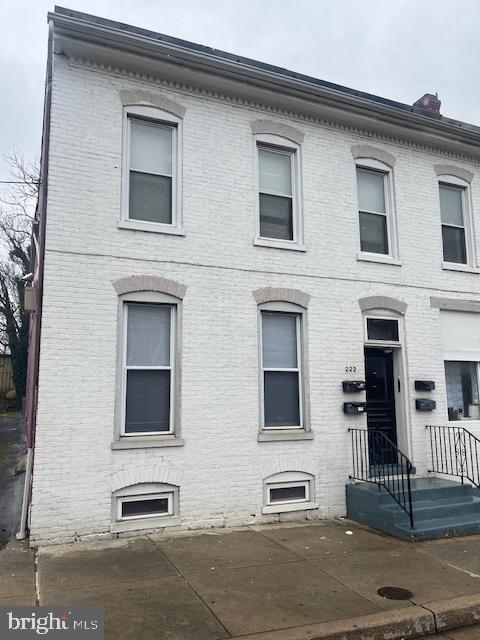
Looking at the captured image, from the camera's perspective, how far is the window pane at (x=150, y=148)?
27.1 ft

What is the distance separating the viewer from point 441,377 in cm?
976

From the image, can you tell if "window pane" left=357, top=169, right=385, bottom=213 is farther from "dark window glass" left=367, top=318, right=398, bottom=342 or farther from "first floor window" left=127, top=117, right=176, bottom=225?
"first floor window" left=127, top=117, right=176, bottom=225

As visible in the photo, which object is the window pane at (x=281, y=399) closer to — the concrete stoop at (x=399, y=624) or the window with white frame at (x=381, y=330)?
the window with white frame at (x=381, y=330)

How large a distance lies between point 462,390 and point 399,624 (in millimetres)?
6559

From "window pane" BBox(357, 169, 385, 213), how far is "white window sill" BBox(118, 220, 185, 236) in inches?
149

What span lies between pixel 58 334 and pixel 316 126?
Answer: 589 cm

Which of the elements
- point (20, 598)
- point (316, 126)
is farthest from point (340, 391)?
point (20, 598)

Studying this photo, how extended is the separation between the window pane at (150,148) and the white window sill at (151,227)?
956 millimetres

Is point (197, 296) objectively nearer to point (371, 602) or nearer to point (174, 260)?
point (174, 260)

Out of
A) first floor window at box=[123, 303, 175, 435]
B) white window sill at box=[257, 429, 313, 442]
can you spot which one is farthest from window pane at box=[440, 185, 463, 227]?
first floor window at box=[123, 303, 175, 435]

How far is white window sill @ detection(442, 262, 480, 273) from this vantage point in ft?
33.7

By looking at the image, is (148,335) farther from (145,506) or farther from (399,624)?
(399,624)

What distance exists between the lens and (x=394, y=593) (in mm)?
5168

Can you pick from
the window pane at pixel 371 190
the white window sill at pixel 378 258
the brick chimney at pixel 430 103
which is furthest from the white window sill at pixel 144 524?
the brick chimney at pixel 430 103
